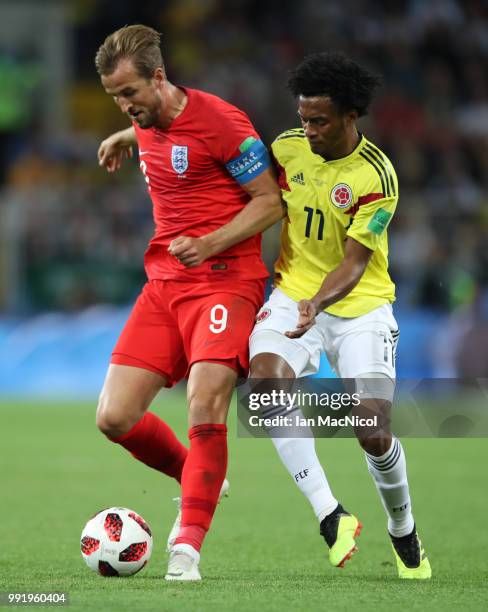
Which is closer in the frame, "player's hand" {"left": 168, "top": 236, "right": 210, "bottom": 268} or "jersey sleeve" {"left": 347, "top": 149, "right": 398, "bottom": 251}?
"player's hand" {"left": 168, "top": 236, "right": 210, "bottom": 268}

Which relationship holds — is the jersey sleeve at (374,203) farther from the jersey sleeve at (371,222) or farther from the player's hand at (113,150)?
the player's hand at (113,150)

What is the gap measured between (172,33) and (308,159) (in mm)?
16154

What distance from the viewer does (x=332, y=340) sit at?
18.7 ft

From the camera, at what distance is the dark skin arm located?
519cm

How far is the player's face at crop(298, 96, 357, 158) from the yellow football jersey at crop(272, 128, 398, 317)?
0.15 meters

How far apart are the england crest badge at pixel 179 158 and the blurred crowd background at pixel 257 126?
9.47m

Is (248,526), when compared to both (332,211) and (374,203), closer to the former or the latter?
(332,211)

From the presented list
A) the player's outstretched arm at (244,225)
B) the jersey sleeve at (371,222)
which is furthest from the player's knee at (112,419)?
the jersey sleeve at (371,222)

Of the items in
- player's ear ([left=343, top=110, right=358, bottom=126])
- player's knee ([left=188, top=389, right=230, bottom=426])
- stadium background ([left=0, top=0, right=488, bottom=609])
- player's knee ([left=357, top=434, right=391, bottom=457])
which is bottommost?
stadium background ([left=0, top=0, right=488, bottom=609])

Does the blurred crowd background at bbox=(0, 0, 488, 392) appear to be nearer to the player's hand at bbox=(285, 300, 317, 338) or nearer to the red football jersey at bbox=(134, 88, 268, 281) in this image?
the red football jersey at bbox=(134, 88, 268, 281)

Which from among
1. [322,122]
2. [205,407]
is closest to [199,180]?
[322,122]

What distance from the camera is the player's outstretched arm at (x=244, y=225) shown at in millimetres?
5242

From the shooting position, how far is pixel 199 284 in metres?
5.56

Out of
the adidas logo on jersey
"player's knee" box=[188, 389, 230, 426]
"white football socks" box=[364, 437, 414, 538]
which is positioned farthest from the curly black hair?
"white football socks" box=[364, 437, 414, 538]
